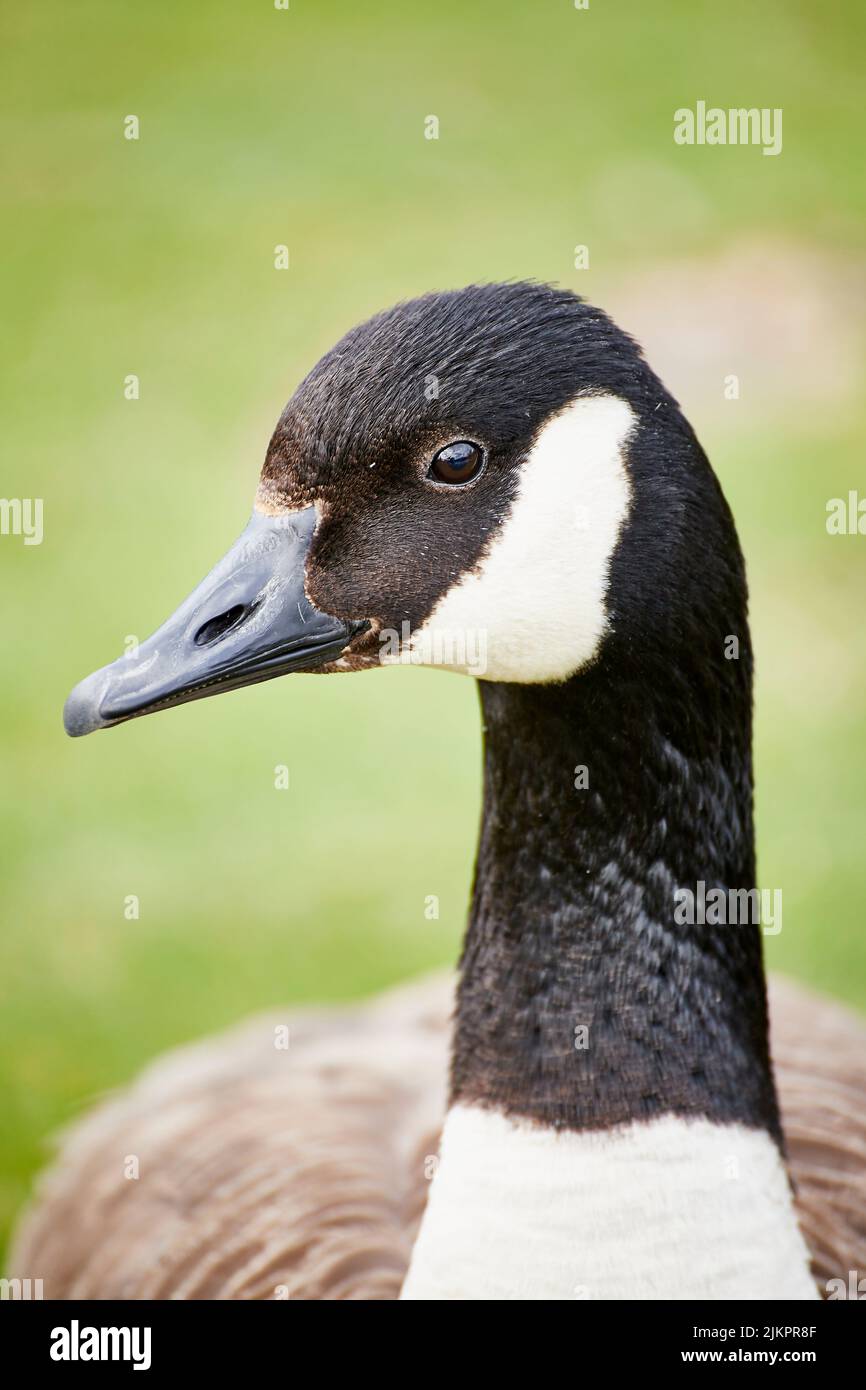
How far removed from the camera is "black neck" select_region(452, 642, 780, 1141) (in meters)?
1.71

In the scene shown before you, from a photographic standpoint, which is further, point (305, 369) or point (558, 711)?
point (305, 369)

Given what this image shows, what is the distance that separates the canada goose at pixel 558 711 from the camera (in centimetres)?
161

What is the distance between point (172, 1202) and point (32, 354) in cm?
407

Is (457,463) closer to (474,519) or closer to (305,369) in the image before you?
(474,519)

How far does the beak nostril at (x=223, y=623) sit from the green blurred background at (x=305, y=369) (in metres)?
2.03

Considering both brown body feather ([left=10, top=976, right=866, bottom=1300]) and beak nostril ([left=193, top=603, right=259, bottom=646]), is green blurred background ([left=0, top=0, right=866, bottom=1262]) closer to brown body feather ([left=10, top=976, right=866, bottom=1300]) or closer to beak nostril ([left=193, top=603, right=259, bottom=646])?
brown body feather ([left=10, top=976, right=866, bottom=1300])

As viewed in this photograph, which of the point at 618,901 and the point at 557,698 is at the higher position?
the point at 557,698

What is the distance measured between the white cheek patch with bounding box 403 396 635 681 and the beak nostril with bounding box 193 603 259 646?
0.24 meters

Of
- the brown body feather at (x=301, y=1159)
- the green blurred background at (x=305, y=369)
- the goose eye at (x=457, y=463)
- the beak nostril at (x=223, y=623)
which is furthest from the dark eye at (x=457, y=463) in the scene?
the green blurred background at (x=305, y=369)

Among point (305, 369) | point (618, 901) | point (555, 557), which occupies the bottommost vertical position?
point (618, 901)

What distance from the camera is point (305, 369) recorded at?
5.37 m

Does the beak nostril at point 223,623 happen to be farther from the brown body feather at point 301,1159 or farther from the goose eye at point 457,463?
the brown body feather at point 301,1159

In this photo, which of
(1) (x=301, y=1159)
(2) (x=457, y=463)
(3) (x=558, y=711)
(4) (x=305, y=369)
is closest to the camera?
(2) (x=457, y=463)

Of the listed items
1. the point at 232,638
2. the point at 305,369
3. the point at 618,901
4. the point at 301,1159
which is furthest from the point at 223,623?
the point at 305,369
